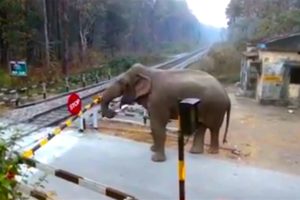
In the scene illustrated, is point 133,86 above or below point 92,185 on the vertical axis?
above

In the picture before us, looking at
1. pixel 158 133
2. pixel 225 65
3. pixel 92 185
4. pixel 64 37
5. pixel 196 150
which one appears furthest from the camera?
pixel 64 37

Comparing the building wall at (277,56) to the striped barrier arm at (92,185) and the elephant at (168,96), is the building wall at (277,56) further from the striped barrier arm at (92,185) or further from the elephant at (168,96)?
the striped barrier arm at (92,185)

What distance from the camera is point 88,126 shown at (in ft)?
39.3

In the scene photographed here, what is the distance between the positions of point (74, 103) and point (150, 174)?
3488 millimetres

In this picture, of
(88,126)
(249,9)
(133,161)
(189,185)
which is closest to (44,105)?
(88,126)

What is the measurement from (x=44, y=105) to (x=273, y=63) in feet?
28.0

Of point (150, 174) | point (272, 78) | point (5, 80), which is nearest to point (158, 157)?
point (150, 174)

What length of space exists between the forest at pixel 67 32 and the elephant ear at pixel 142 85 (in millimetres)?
13776

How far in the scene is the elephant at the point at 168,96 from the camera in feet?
30.7

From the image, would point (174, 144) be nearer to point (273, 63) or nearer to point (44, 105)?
point (44, 105)

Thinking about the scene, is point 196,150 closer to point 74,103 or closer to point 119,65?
point 74,103

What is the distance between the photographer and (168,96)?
9367mm

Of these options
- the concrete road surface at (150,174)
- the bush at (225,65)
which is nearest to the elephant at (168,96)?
the concrete road surface at (150,174)

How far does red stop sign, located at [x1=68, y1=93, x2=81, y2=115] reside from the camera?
1080 centimetres
